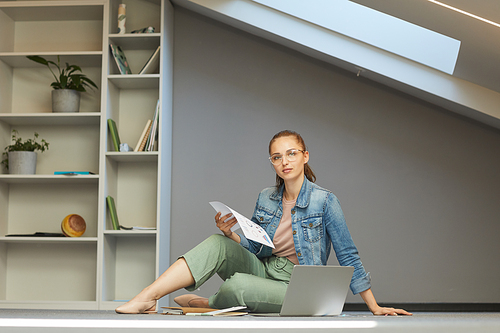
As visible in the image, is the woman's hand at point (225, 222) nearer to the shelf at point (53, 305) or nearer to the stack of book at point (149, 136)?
the stack of book at point (149, 136)

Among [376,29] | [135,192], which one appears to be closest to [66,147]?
[135,192]

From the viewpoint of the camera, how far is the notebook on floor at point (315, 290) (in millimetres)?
1248

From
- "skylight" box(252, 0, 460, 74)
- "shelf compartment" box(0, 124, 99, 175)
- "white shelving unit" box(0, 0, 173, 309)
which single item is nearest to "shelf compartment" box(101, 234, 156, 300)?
"white shelving unit" box(0, 0, 173, 309)

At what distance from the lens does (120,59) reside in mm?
2965

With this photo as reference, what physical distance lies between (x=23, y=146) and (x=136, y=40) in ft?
3.37

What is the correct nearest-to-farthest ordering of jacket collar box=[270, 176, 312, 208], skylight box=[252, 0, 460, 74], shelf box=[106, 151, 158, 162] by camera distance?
jacket collar box=[270, 176, 312, 208], skylight box=[252, 0, 460, 74], shelf box=[106, 151, 158, 162]

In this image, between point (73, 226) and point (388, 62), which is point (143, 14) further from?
point (388, 62)

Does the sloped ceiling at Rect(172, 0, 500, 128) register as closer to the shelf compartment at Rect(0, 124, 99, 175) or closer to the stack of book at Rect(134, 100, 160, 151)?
the stack of book at Rect(134, 100, 160, 151)

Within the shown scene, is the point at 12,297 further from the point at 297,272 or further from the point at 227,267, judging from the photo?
the point at 297,272

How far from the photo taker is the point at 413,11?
2.17 metres

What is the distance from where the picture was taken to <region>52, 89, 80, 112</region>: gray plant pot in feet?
9.65

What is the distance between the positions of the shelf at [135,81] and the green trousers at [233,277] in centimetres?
165

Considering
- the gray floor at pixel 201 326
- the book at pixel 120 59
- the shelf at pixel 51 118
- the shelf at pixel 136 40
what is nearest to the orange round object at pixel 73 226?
the shelf at pixel 51 118

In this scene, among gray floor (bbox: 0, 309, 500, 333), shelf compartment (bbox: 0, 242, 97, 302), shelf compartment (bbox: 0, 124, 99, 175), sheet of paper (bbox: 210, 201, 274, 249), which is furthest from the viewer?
shelf compartment (bbox: 0, 124, 99, 175)
